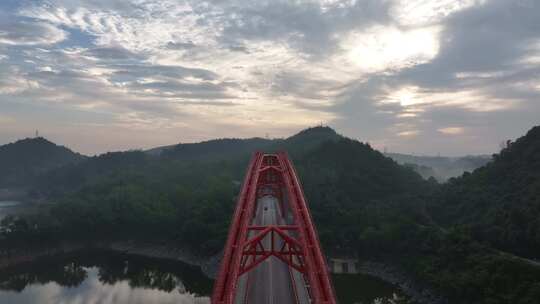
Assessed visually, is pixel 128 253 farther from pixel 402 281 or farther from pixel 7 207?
pixel 7 207

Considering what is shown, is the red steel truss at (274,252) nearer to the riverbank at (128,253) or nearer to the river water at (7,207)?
the riverbank at (128,253)

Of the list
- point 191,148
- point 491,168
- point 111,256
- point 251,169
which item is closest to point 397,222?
point 491,168

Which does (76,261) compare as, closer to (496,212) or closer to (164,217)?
(164,217)

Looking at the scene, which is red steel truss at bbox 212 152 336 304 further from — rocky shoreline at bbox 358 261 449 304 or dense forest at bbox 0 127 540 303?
rocky shoreline at bbox 358 261 449 304

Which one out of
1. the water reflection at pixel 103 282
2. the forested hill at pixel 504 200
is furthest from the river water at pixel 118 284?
the forested hill at pixel 504 200

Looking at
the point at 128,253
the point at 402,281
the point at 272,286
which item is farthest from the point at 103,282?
the point at 402,281

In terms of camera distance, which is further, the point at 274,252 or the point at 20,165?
the point at 20,165
